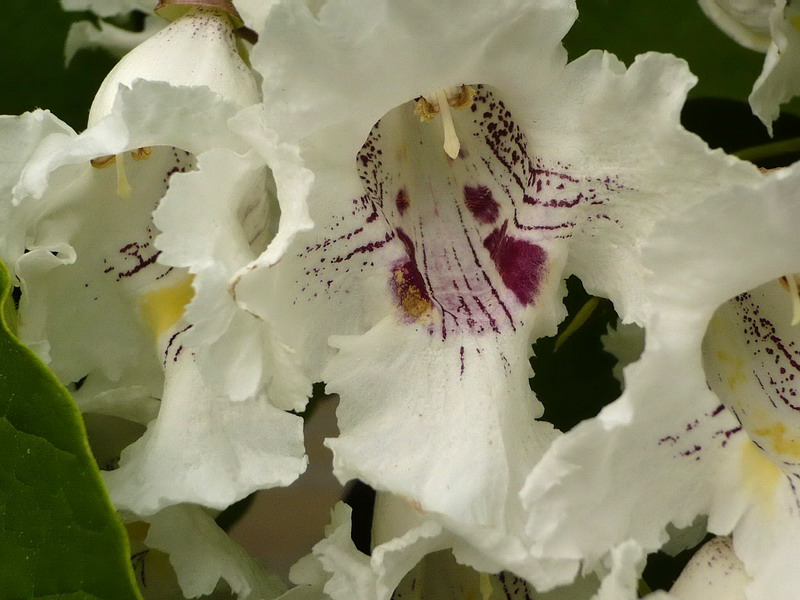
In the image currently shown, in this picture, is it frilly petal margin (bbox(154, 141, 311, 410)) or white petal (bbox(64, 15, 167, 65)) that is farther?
white petal (bbox(64, 15, 167, 65))

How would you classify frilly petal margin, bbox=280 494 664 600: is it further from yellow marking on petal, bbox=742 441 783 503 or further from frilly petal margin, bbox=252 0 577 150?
frilly petal margin, bbox=252 0 577 150

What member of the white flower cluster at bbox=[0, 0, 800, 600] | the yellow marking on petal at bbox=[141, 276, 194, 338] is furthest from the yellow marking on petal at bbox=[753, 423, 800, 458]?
the yellow marking on petal at bbox=[141, 276, 194, 338]

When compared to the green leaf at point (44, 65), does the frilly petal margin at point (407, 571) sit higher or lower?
lower

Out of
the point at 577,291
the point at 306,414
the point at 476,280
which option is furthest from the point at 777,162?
the point at 306,414

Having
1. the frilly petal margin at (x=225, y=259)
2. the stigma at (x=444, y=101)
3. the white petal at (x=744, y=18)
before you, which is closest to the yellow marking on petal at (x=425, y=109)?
the stigma at (x=444, y=101)

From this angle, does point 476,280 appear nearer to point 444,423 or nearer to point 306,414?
point 444,423

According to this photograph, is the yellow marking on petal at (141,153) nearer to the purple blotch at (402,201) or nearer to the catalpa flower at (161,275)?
the catalpa flower at (161,275)

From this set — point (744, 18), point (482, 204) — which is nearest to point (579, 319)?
point (482, 204)
